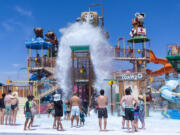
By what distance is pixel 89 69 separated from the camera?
19344mm

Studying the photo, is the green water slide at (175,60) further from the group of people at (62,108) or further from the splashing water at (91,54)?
the group of people at (62,108)

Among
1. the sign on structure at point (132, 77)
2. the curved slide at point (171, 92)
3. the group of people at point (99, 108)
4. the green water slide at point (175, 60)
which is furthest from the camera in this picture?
the curved slide at point (171, 92)

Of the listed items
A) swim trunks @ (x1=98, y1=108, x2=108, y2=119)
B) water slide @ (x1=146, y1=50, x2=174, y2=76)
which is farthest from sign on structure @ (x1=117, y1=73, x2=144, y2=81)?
water slide @ (x1=146, y1=50, x2=174, y2=76)

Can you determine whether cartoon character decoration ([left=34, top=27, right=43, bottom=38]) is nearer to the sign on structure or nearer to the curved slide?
the curved slide

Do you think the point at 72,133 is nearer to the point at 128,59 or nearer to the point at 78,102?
the point at 78,102

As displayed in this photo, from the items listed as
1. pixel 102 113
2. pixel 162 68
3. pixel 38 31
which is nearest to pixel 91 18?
pixel 38 31

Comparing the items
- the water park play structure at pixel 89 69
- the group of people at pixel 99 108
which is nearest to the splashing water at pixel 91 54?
the water park play structure at pixel 89 69

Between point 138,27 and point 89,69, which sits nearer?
point 89,69

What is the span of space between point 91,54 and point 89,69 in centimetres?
248

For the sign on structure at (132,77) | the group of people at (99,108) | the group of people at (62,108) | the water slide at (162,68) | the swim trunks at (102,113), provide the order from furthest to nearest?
the water slide at (162,68) < the sign on structure at (132,77) < the group of people at (62,108) < the swim trunks at (102,113) < the group of people at (99,108)

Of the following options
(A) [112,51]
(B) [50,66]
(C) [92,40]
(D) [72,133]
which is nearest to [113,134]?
(D) [72,133]

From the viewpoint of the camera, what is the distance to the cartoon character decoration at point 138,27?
89.7ft

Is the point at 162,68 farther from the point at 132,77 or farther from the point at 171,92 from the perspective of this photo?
the point at 132,77

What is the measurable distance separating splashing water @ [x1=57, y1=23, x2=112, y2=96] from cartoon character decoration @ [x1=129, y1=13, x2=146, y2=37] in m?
5.13
